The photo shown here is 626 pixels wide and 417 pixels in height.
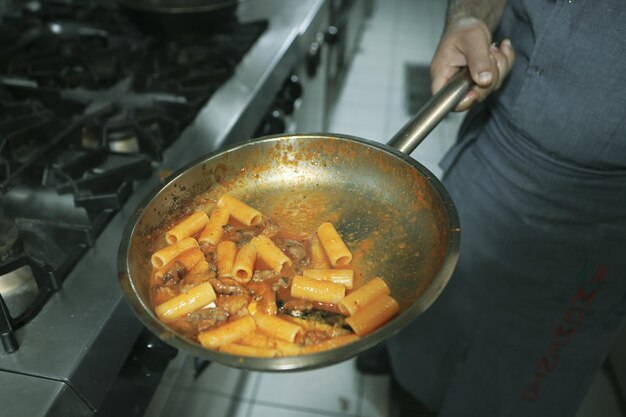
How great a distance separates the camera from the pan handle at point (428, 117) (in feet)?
2.38

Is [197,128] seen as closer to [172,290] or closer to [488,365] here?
[172,290]

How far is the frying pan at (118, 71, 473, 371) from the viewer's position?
24.8 inches

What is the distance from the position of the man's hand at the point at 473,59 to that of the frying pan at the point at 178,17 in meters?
0.56

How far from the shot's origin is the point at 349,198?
0.80 meters

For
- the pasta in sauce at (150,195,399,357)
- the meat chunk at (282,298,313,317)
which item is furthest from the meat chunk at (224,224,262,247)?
the meat chunk at (282,298,313,317)

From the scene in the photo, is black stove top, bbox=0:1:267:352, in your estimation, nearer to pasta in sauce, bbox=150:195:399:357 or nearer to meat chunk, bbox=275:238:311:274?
pasta in sauce, bbox=150:195:399:357

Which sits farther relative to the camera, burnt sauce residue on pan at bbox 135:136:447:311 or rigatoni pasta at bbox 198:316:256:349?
burnt sauce residue on pan at bbox 135:136:447:311

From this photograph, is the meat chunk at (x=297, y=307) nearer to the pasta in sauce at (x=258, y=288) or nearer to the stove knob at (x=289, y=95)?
the pasta in sauce at (x=258, y=288)

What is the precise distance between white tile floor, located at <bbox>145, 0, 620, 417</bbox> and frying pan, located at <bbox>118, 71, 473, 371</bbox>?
244 millimetres

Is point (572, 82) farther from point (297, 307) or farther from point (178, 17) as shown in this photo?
point (178, 17)

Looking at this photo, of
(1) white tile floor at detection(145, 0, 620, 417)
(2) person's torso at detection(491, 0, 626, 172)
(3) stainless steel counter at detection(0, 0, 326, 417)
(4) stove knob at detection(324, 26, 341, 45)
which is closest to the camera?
(3) stainless steel counter at detection(0, 0, 326, 417)

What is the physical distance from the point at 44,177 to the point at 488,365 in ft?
3.29

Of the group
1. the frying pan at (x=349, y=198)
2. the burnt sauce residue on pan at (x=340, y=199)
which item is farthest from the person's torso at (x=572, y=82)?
the burnt sauce residue on pan at (x=340, y=199)

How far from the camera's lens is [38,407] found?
55 cm
